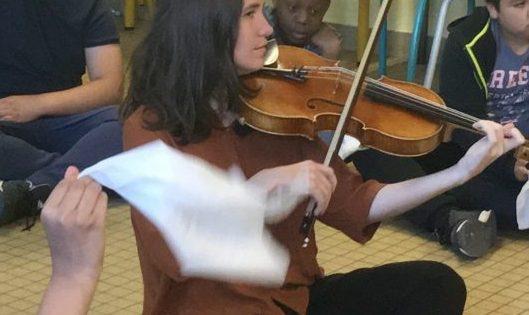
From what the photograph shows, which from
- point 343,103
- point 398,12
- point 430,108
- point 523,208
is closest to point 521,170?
point 523,208

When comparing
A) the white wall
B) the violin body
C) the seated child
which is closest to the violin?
the violin body

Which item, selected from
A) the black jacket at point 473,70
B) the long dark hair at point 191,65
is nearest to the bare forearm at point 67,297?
the long dark hair at point 191,65

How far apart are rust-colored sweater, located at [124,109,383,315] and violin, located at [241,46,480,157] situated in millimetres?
51

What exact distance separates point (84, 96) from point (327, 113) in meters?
1.01

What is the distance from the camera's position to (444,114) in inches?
63.4

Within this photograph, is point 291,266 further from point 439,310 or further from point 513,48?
point 513,48

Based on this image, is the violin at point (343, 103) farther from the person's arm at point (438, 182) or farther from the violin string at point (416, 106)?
the person's arm at point (438, 182)

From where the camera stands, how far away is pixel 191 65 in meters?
1.30

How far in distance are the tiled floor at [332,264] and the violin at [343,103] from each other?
44 cm

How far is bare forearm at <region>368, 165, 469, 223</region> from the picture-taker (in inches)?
55.3

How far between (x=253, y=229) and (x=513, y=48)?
51.2 inches

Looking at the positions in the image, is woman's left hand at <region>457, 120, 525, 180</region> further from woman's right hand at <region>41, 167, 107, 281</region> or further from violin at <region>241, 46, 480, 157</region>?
woman's right hand at <region>41, 167, 107, 281</region>

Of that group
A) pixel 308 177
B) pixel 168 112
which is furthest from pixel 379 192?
pixel 168 112

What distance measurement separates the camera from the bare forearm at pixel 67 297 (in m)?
0.90
